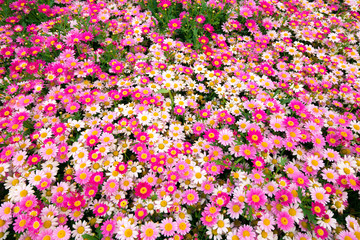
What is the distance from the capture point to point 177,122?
3.39m

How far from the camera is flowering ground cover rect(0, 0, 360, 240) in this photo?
8.48ft

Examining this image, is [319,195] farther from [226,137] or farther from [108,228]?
[108,228]

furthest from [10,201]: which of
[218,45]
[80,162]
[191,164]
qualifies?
[218,45]

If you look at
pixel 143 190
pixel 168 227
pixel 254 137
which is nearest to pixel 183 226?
pixel 168 227

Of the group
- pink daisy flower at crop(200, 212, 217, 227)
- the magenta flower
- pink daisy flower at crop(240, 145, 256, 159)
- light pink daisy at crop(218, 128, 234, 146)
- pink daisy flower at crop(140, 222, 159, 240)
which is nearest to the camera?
pink daisy flower at crop(140, 222, 159, 240)

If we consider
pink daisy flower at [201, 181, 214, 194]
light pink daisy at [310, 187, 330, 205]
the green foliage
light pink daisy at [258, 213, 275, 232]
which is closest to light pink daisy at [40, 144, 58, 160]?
pink daisy flower at [201, 181, 214, 194]

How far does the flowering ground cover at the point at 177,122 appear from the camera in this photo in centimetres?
258

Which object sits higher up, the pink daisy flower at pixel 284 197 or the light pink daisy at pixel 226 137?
the light pink daisy at pixel 226 137

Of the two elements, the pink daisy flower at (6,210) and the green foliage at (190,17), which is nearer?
the pink daisy flower at (6,210)

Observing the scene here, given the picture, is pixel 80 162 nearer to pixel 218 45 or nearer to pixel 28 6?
pixel 218 45

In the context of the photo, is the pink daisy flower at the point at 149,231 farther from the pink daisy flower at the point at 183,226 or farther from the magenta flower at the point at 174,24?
the magenta flower at the point at 174,24

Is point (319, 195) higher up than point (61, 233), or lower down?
higher up

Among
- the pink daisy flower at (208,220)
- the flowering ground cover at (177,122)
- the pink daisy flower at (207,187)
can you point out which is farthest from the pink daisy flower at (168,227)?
the pink daisy flower at (207,187)

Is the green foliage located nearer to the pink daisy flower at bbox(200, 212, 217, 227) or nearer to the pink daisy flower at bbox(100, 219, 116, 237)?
the pink daisy flower at bbox(200, 212, 217, 227)
